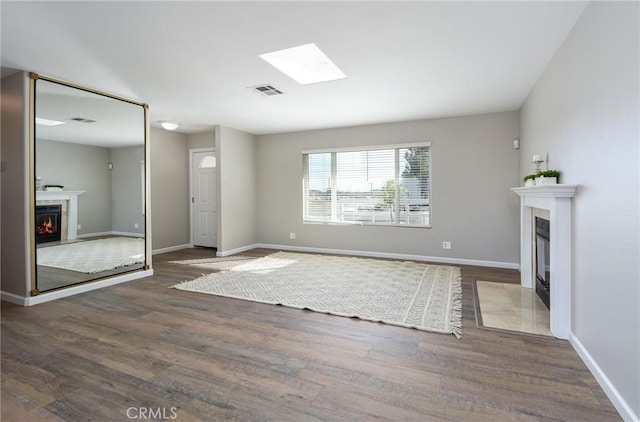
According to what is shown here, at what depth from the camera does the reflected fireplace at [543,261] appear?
3.12 meters

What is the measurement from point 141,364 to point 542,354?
2.81 metres

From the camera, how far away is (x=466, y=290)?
376 cm

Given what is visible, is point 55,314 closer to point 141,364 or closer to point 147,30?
point 141,364

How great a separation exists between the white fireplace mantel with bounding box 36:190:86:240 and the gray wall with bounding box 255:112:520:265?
386cm

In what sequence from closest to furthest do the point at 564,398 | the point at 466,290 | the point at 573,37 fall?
the point at 564,398 → the point at 573,37 → the point at 466,290

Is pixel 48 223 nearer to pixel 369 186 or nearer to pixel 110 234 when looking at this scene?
pixel 110 234

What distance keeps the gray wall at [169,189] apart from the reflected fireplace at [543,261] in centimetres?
622

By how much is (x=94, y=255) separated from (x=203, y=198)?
2.84 metres

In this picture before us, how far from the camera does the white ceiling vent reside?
12.5ft

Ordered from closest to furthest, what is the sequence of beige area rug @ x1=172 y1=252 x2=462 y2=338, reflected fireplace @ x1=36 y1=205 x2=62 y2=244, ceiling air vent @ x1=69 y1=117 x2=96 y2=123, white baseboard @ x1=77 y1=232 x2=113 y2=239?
beige area rug @ x1=172 y1=252 x2=462 y2=338 → reflected fireplace @ x1=36 y1=205 x2=62 y2=244 → ceiling air vent @ x1=69 y1=117 x2=96 y2=123 → white baseboard @ x1=77 y1=232 x2=113 y2=239

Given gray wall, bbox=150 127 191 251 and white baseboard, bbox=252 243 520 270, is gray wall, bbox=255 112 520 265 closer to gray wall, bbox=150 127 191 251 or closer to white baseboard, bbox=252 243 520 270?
white baseboard, bbox=252 243 520 270

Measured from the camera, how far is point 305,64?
11.2 feet

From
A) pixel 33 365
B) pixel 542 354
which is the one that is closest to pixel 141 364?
pixel 33 365

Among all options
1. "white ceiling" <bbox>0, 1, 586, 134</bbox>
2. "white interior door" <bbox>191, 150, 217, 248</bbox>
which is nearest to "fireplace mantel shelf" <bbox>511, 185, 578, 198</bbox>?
"white ceiling" <bbox>0, 1, 586, 134</bbox>
